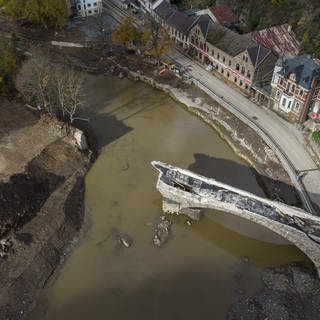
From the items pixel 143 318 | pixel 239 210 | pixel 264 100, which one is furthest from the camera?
pixel 264 100

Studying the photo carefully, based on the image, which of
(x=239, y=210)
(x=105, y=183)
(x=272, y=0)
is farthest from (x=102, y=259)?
(x=272, y=0)

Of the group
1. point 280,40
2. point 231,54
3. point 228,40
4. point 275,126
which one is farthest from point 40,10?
point 275,126

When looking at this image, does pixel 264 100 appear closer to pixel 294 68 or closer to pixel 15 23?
pixel 294 68

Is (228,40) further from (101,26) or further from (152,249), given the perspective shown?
(152,249)

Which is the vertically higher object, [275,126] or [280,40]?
[280,40]

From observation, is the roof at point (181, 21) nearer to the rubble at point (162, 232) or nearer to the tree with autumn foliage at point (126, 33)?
the tree with autumn foliage at point (126, 33)

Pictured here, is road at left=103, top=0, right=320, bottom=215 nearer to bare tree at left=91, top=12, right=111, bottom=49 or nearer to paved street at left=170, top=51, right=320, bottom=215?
paved street at left=170, top=51, right=320, bottom=215
